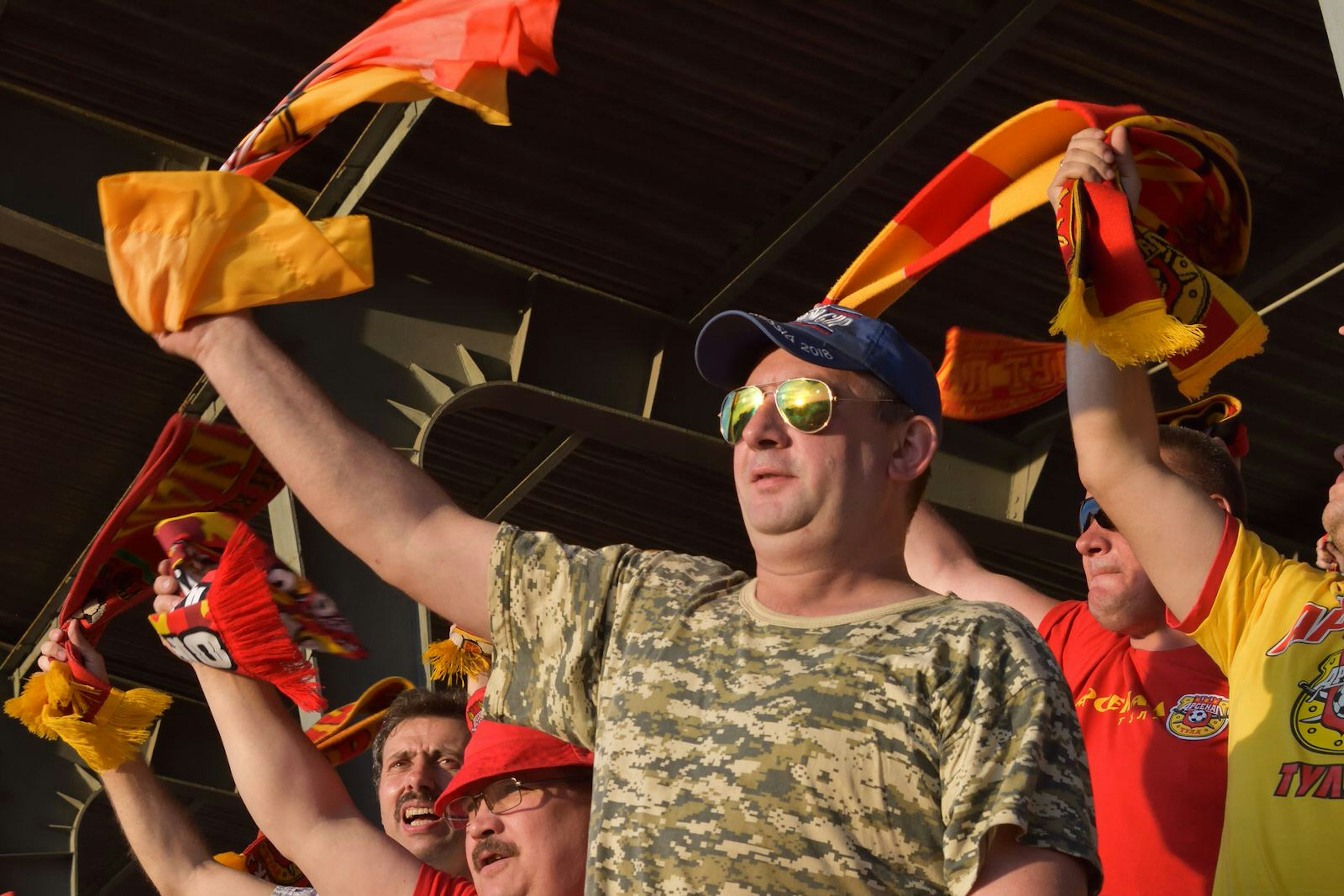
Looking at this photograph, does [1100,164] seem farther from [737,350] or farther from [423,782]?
[423,782]

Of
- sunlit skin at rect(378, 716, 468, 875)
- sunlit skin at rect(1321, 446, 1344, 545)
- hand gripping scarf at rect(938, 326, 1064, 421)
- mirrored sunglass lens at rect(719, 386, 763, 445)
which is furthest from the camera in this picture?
sunlit skin at rect(378, 716, 468, 875)

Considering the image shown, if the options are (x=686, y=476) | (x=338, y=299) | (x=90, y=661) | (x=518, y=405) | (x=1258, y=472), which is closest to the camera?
(x=90, y=661)

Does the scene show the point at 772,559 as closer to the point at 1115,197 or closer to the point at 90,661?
the point at 1115,197

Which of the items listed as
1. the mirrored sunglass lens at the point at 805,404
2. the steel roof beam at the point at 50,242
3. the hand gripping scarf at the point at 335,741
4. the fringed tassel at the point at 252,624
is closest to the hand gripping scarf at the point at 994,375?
the mirrored sunglass lens at the point at 805,404

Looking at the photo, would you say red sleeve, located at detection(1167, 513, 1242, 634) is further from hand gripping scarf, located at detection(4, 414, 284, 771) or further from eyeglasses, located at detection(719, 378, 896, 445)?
hand gripping scarf, located at detection(4, 414, 284, 771)

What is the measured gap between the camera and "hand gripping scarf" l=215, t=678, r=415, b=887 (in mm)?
5016

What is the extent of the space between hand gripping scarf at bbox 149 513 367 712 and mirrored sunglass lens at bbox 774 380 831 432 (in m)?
1.01

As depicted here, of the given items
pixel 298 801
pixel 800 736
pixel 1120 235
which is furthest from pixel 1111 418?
pixel 298 801

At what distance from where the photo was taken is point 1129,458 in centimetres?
316

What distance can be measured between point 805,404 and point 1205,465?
1409mm

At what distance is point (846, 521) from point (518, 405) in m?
5.60

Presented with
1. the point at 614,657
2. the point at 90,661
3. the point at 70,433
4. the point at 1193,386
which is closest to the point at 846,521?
the point at 614,657

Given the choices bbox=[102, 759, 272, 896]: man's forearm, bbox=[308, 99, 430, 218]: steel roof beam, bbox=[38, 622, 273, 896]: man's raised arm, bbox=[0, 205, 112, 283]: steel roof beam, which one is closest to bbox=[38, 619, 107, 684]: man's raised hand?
bbox=[38, 622, 273, 896]: man's raised arm

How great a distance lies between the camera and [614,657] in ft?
8.33
